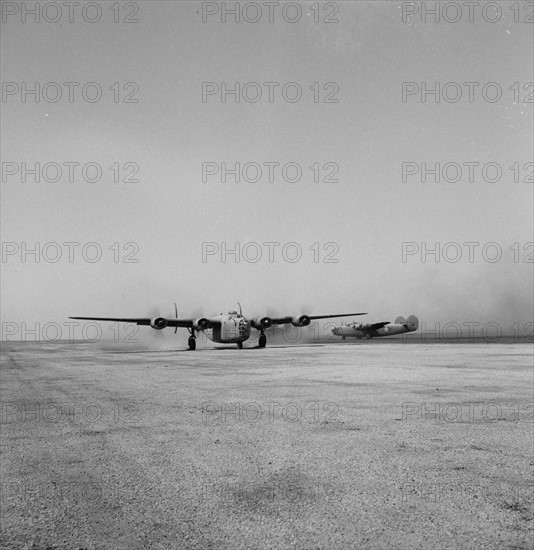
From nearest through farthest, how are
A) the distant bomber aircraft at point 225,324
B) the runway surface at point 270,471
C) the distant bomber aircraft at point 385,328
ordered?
the runway surface at point 270,471, the distant bomber aircraft at point 225,324, the distant bomber aircraft at point 385,328

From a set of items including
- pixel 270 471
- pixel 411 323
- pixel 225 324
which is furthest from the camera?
pixel 411 323

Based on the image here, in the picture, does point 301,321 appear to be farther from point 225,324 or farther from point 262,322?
point 225,324

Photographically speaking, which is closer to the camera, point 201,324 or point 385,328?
point 201,324

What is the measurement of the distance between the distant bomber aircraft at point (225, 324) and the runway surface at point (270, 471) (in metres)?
29.1

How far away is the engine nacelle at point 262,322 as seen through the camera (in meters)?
44.5

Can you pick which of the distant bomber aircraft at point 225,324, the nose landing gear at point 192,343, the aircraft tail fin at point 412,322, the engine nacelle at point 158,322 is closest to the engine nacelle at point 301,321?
the distant bomber aircraft at point 225,324

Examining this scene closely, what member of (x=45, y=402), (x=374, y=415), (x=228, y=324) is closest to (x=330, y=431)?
(x=374, y=415)

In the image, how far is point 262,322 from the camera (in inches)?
1751

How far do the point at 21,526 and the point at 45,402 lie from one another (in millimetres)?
7634

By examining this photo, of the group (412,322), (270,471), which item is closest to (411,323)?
(412,322)

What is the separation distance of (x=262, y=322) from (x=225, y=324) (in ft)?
16.2

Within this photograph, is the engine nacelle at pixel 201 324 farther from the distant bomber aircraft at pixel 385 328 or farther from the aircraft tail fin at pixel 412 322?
the aircraft tail fin at pixel 412 322

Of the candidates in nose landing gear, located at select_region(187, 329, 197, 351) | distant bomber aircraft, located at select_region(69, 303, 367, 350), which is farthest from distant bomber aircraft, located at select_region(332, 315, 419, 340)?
nose landing gear, located at select_region(187, 329, 197, 351)

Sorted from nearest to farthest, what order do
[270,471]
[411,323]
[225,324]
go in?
[270,471], [225,324], [411,323]
